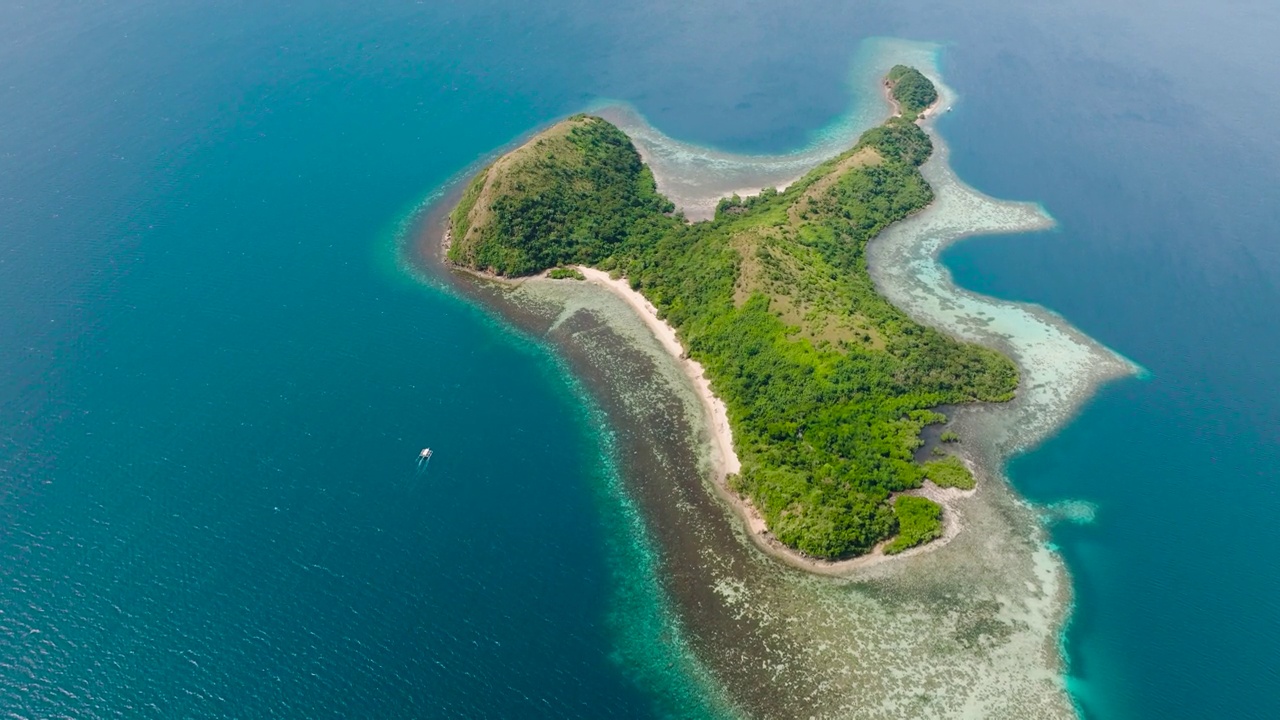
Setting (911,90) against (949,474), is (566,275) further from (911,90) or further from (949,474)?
(911,90)

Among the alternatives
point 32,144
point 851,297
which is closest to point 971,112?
point 851,297

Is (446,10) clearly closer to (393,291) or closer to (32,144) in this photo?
(32,144)

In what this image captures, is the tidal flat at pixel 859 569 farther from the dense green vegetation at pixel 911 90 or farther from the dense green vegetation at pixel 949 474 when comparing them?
the dense green vegetation at pixel 911 90

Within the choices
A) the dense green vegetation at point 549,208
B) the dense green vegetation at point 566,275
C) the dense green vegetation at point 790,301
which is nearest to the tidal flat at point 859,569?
the dense green vegetation at point 566,275

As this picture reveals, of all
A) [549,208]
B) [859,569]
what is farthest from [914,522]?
[549,208]

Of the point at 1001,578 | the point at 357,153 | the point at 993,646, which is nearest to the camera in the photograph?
the point at 993,646
